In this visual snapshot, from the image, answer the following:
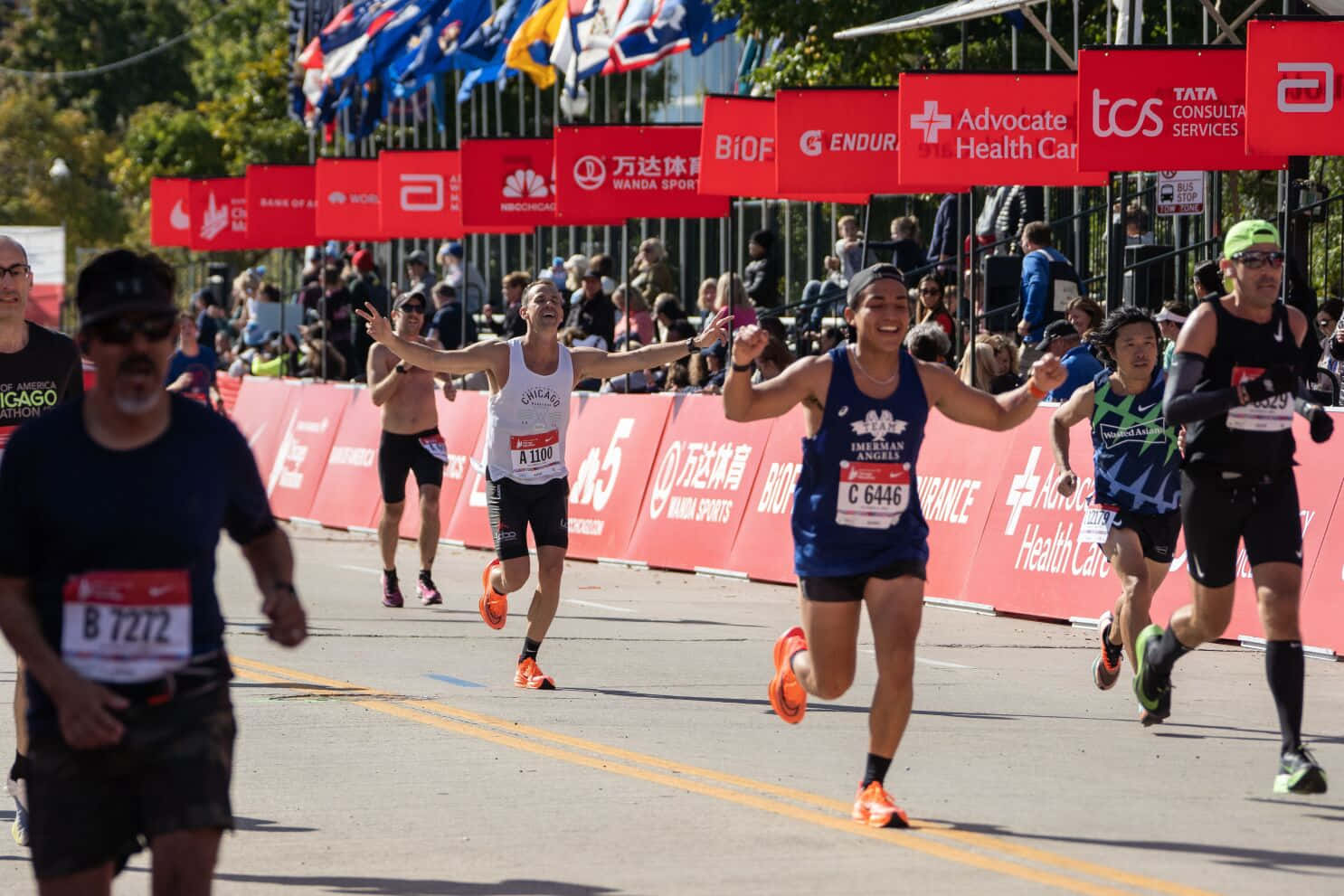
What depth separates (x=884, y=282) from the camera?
7.64 metres

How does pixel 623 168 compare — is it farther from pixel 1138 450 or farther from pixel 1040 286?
pixel 1138 450

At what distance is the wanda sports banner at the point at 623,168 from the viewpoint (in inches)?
821

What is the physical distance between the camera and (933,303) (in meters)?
19.0

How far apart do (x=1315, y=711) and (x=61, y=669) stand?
7.25 m

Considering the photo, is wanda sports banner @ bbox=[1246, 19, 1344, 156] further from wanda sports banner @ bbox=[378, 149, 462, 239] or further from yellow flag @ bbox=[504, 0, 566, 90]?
yellow flag @ bbox=[504, 0, 566, 90]

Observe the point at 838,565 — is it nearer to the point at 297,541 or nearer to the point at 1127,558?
the point at 1127,558

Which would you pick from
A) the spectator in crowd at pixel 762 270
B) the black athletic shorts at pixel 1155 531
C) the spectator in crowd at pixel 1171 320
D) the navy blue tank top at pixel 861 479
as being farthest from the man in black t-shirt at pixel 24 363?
the spectator in crowd at pixel 762 270

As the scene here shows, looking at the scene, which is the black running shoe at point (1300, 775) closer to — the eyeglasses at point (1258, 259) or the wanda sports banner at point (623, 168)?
the eyeglasses at point (1258, 259)

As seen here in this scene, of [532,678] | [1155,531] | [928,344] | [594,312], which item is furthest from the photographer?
[594,312]

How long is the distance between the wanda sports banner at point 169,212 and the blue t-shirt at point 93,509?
101ft

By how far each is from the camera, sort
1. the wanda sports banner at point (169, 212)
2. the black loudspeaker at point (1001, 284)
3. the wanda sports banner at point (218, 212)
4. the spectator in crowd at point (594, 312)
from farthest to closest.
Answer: the wanda sports banner at point (169, 212) → the wanda sports banner at point (218, 212) → the spectator in crowd at point (594, 312) → the black loudspeaker at point (1001, 284)

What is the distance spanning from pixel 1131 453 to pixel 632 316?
12.5 meters

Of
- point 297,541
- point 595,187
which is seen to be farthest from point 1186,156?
point 297,541

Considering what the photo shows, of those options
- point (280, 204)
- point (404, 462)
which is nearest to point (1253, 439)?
point (404, 462)
